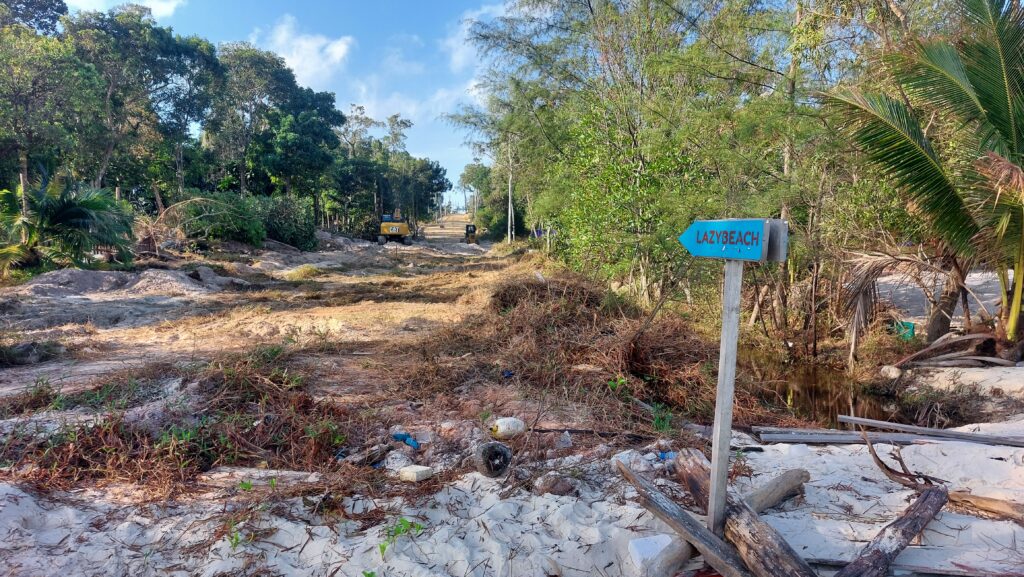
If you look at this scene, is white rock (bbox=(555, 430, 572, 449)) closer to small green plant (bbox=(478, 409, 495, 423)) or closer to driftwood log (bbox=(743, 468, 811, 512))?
small green plant (bbox=(478, 409, 495, 423))

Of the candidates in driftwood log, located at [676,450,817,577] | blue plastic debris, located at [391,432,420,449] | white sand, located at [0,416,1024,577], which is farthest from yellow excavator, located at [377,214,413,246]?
driftwood log, located at [676,450,817,577]

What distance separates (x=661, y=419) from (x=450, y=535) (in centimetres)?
267

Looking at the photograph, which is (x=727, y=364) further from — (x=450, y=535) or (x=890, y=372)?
(x=890, y=372)

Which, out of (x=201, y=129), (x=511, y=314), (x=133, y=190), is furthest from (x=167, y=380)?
(x=201, y=129)

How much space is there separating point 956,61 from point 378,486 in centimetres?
782

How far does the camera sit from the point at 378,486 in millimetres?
3604

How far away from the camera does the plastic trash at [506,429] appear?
14.6ft

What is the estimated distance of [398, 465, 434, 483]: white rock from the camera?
12.1ft

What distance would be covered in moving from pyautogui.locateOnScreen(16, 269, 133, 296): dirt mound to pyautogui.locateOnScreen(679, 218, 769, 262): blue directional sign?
41.8 ft

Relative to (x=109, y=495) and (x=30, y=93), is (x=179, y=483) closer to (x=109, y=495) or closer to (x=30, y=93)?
(x=109, y=495)

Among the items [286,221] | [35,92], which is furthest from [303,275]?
[35,92]

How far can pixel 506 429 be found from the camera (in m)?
4.46

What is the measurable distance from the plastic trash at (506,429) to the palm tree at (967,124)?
18.0 ft

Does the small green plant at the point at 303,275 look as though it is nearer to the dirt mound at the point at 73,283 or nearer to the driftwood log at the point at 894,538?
the dirt mound at the point at 73,283
